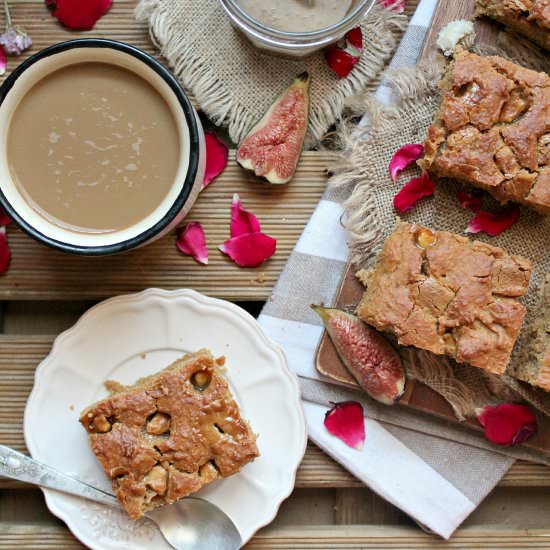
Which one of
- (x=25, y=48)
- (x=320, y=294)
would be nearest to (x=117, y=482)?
(x=320, y=294)

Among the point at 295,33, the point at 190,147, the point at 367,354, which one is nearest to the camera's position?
the point at 190,147

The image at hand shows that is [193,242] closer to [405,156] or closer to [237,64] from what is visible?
[237,64]

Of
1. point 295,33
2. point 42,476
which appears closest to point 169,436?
point 42,476

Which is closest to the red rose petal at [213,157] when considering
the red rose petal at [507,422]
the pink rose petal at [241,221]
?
the pink rose petal at [241,221]

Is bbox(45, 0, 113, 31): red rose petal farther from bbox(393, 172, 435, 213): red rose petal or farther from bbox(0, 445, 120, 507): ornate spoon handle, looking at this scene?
bbox(0, 445, 120, 507): ornate spoon handle

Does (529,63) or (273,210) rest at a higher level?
(529,63)

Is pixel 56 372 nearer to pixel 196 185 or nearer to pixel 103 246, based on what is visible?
pixel 103 246

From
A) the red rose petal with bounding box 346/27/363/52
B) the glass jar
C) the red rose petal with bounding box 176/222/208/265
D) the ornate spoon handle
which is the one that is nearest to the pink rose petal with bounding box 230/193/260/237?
the red rose petal with bounding box 176/222/208/265
